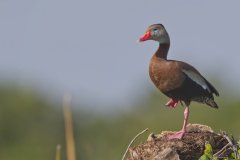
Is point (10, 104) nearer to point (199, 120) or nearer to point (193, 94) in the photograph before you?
point (199, 120)

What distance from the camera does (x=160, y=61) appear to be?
60.2 feet

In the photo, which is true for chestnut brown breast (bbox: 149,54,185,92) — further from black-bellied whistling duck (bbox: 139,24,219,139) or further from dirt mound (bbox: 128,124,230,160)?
dirt mound (bbox: 128,124,230,160)

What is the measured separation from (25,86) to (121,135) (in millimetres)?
13065

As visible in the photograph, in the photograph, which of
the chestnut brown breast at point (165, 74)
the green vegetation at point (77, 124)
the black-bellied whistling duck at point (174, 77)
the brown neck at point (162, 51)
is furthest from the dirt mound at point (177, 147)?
the green vegetation at point (77, 124)

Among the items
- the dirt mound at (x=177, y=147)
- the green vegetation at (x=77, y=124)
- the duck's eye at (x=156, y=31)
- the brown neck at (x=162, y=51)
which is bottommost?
the green vegetation at (x=77, y=124)

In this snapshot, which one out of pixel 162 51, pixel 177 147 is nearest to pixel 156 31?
pixel 162 51

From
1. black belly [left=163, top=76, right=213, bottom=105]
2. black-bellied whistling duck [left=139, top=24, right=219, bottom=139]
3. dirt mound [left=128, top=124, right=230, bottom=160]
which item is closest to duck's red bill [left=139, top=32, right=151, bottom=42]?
black-bellied whistling duck [left=139, top=24, right=219, bottom=139]

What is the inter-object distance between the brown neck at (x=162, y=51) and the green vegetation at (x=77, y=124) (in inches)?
1773

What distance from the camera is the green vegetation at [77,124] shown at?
69.0 metres

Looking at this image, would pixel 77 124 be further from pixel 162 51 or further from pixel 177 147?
pixel 177 147

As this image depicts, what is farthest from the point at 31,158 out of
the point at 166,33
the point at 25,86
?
the point at 166,33

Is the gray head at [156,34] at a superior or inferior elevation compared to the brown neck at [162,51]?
superior

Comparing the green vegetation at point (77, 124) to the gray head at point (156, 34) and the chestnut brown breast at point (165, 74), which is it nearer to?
the gray head at point (156, 34)

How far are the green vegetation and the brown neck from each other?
45.0 meters
